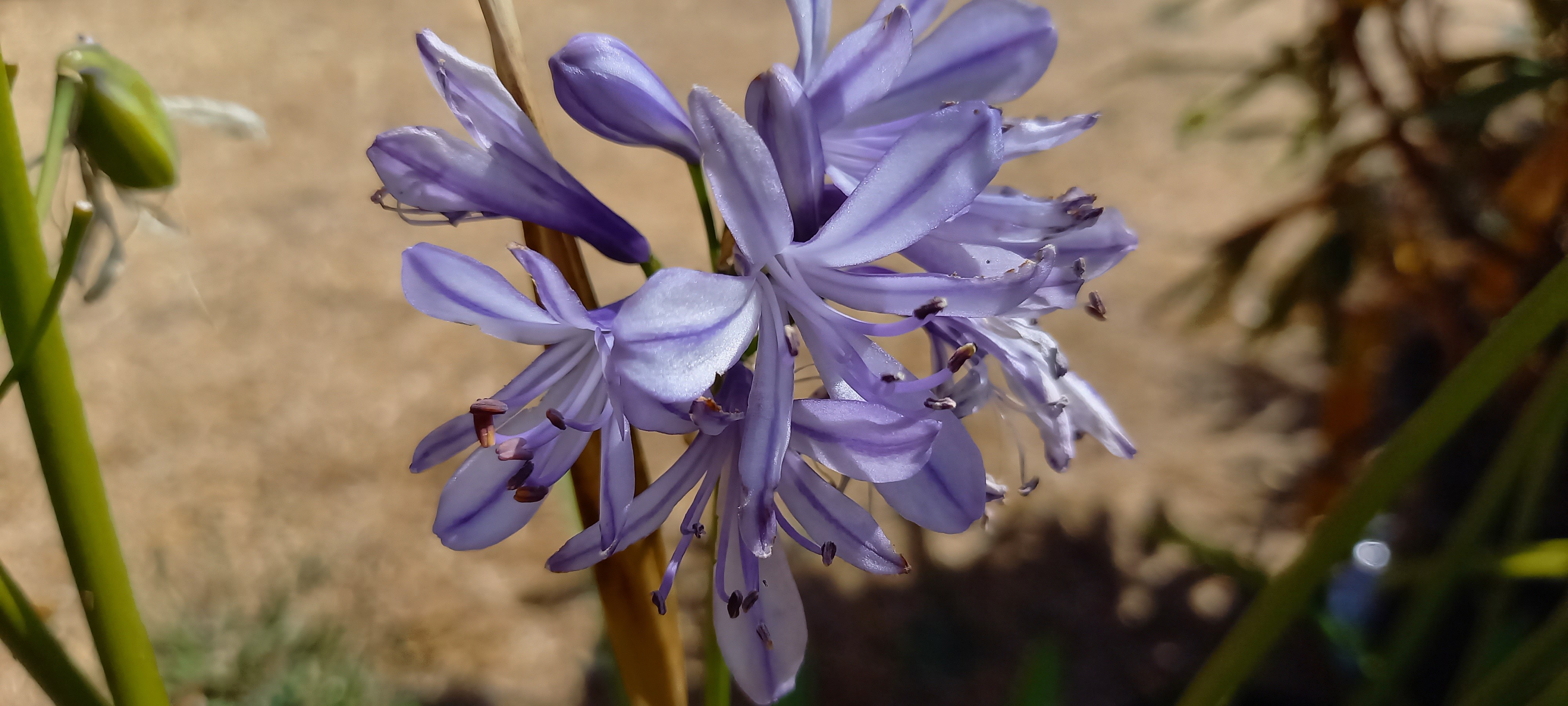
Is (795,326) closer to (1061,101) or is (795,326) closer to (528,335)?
(528,335)

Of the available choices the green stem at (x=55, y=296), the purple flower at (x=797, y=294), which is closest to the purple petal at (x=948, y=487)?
the purple flower at (x=797, y=294)

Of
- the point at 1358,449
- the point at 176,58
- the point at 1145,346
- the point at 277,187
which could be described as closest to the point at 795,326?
the point at 1358,449

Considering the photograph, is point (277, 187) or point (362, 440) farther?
point (277, 187)

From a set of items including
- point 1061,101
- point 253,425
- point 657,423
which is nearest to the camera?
point 657,423

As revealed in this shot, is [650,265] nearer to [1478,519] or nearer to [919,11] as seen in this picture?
[919,11]

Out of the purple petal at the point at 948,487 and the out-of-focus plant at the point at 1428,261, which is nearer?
the purple petal at the point at 948,487

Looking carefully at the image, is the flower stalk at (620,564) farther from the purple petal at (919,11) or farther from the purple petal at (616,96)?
the purple petal at (919,11)

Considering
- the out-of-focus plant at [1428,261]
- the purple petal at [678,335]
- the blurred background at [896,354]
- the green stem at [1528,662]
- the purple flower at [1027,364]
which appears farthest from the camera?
the blurred background at [896,354]
